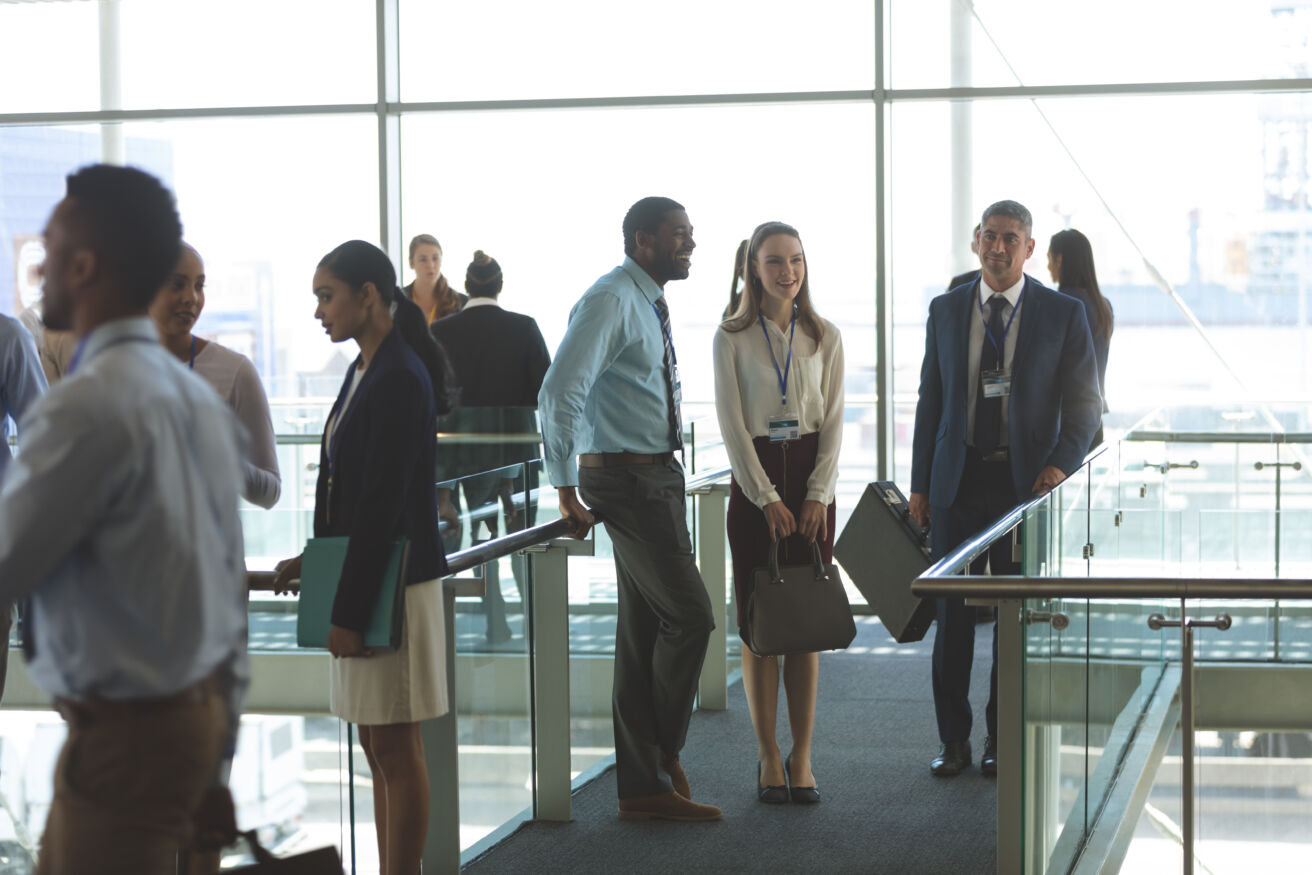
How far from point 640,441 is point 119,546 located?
2.22m

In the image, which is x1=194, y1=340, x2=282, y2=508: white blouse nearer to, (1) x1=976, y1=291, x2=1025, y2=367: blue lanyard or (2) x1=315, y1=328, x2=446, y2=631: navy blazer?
(2) x1=315, y1=328, x2=446, y2=631: navy blazer

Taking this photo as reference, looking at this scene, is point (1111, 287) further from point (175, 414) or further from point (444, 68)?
point (175, 414)

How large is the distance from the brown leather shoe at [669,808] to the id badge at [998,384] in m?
1.44

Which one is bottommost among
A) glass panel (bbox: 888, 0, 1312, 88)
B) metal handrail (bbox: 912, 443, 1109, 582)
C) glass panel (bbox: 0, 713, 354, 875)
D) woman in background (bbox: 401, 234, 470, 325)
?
glass panel (bbox: 0, 713, 354, 875)

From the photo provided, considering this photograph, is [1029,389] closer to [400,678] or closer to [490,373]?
[400,678]

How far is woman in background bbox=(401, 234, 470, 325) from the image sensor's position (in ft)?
22.4

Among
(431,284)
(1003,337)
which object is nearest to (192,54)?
(431,284)

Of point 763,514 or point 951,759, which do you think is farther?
point 951,759

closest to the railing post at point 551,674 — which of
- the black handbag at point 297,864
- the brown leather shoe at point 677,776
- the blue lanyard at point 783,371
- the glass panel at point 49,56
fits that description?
the brown leather shoe at point 677,776

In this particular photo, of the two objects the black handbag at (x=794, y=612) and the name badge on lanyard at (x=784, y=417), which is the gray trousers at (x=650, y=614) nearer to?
the black handbag at (x=794, y=612)

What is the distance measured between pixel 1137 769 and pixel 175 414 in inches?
127

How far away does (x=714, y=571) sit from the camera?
18.7ft

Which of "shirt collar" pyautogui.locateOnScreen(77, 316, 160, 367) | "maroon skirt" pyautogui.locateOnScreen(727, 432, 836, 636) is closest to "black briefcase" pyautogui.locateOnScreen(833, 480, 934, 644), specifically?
"maroon skirt" pyautogui.locateOnScreen(727, 432, 836, 636)

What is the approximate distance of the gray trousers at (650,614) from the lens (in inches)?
151
